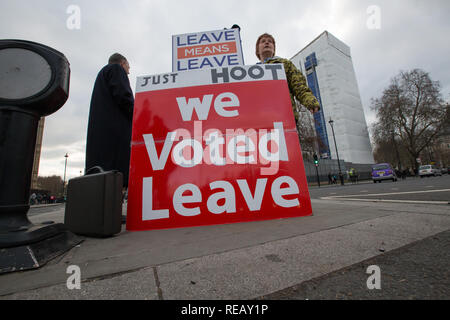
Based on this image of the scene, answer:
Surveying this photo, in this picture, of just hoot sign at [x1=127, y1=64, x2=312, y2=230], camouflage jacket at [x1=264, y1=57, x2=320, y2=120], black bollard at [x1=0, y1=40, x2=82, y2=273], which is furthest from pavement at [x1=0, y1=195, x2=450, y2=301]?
camouflage jacket at [x1=264, y1=57, x2=320, y2=120]

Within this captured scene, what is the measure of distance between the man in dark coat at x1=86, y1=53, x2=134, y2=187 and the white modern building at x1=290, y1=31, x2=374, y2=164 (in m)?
37.3

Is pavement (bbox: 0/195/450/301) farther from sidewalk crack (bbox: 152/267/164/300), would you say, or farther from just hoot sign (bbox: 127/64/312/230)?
just hoot sign (bbox: 127/64/312/230)

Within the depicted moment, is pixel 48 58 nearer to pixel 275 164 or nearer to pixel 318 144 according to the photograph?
pixel 275 164

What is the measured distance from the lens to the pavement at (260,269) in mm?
571

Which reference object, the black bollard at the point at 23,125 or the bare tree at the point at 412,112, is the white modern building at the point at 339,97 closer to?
the bare tree at the point at 412,112

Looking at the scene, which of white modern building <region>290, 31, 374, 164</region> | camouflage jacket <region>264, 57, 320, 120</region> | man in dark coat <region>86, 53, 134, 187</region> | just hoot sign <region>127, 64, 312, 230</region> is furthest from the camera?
white modern building <region>290, 31, 374, 164</region>

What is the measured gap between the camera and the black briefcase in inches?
57.4

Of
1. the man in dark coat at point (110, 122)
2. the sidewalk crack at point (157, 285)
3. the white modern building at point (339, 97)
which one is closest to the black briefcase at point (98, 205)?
the man in dark coat at point (110, 122)

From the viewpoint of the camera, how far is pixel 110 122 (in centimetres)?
225

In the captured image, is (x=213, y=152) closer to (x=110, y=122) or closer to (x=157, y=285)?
(x=110, y=122)

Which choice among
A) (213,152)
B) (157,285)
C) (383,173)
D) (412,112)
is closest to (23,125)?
(157,285)

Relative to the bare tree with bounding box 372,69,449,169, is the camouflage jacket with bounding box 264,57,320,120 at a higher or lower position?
lower

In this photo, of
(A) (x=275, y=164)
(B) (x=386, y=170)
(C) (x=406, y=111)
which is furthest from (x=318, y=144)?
(A) (x=275, y=164)

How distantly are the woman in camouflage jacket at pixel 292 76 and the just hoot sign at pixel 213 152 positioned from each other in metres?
0.46
